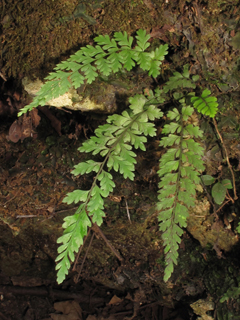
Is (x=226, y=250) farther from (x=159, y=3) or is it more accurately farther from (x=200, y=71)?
(x=159, y=3)

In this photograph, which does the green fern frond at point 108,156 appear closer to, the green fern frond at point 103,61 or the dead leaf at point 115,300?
the green fern frond at point 103,61

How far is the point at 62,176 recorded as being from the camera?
3.21 m

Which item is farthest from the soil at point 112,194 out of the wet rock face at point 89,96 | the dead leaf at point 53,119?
the wet rock face at point 89,96

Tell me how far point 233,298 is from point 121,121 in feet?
7.44

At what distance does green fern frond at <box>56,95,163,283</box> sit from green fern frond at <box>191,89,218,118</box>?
1.04ft

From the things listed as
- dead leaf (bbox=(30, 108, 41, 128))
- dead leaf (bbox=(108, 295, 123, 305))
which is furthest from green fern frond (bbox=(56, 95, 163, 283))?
dead leaf (bbox=(108, 295, 123, 305))

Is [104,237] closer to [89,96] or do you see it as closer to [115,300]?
[115,300]

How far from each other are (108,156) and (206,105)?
926mm

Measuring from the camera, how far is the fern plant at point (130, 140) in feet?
7.18

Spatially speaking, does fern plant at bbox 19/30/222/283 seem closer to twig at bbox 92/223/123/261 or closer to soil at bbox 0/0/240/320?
soil at bbox 0/0/240/320

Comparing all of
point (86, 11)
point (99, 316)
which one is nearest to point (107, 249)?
point (99, 316)

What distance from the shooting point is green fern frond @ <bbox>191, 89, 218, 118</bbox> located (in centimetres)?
219

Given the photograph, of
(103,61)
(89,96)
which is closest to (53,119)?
(89,96)

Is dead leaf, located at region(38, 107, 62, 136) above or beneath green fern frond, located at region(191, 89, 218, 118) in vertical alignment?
beneath
